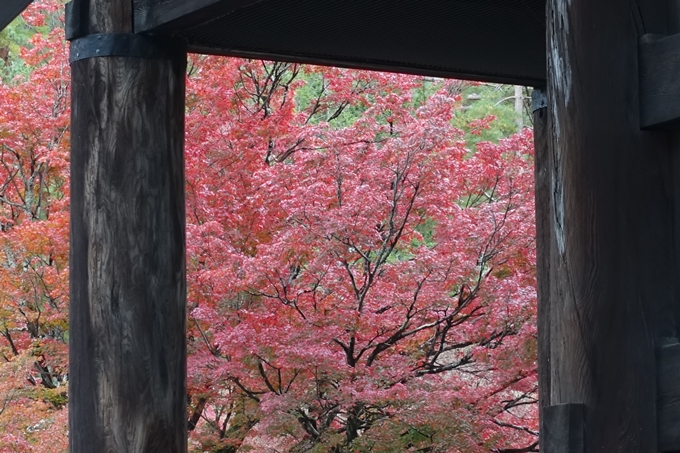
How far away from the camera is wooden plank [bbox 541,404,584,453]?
1.51m

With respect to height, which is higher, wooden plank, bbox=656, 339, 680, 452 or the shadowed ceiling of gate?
the shadowed ceiling of gate

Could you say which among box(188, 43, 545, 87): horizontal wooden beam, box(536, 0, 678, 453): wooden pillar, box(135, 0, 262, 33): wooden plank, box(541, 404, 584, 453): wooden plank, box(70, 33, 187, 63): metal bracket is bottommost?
box(541, 404, 584, 453): wooden plank

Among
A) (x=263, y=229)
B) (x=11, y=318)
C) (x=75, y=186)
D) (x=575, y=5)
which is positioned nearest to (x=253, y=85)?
(x=263, y=229)

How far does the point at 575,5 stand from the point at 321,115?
8.96 m

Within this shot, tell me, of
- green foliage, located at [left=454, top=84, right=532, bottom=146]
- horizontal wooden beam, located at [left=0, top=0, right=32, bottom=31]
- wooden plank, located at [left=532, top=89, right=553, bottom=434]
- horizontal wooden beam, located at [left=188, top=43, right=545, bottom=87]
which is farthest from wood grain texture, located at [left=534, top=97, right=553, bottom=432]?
green foliage, located at [left=454, top=84, right=532, bottom=146]

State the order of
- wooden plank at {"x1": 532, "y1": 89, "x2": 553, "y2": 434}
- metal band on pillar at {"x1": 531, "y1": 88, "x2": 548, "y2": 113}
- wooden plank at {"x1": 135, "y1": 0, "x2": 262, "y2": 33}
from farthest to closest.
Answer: wooden plank at {"x1": 532, "y1": 89, "x2": 553, "y2": 434} < metal band on pillar at {"x1": 531, "y1": 88, "x2": 548, "y2": 113} < wooden plank at {"x1": 135, "y1": 0, "x2": 262, "y2": 33}

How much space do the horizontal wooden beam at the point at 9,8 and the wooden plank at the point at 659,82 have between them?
1767 mm

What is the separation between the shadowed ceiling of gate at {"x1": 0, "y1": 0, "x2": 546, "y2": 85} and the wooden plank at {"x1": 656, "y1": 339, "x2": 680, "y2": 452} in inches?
57.8

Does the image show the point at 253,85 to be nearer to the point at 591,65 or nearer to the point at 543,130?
the point at 543,130

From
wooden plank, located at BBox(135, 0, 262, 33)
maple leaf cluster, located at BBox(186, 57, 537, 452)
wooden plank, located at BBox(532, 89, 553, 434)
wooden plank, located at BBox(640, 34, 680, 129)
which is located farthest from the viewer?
maple leaf cluster, located at BBox(186, 57, 537, 452)

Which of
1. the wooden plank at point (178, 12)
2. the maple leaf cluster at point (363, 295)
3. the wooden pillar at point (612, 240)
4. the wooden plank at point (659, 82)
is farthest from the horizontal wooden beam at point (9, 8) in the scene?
the maple leaf cluster at point (363, 295)

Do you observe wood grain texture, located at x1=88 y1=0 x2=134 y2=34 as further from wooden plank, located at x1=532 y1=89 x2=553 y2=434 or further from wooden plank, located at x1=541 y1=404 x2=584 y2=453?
wooden plank, located at x1=532 y1=89 x2=553 y2=434

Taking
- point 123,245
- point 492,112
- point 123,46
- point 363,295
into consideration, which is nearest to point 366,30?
point 123,46

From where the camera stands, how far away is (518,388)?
560cm
